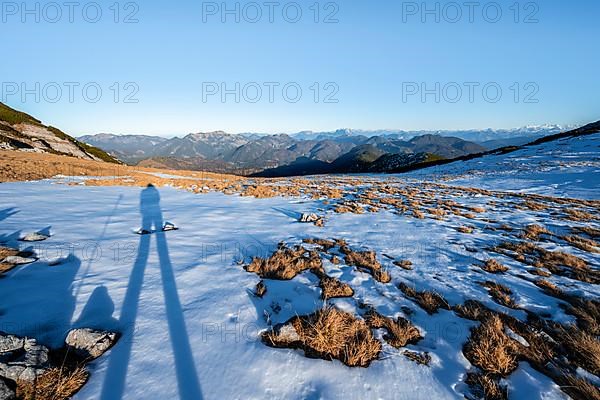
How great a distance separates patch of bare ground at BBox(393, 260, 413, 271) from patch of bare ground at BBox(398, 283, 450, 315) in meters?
1.11

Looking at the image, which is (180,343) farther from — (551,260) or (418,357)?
(551,260)

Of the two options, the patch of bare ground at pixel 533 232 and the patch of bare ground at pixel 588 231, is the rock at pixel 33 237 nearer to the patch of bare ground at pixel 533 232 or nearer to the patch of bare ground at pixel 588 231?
the patch of bare ground at pixel 533 232

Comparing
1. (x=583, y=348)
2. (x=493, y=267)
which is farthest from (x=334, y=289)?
(x=493, y=267)

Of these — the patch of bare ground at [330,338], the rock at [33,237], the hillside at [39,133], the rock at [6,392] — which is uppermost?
the hillside at [39,133]

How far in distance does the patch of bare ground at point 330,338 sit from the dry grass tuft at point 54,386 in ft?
Result: 7.10

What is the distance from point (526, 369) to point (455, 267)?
3.51 meters

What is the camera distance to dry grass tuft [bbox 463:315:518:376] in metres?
3.39

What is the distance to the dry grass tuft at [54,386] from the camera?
258 cm

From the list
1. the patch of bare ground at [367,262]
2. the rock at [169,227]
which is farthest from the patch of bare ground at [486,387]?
the rock at [169,227]

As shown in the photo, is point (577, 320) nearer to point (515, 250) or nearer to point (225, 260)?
point (515, 250)

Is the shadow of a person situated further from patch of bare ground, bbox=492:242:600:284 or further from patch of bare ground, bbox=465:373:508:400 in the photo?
patch of bare ground, bbox=492:242:600:284

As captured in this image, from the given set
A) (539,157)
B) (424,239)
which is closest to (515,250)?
(424,239)

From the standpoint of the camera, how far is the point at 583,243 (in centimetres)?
848

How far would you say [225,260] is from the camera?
6543 millimetres
